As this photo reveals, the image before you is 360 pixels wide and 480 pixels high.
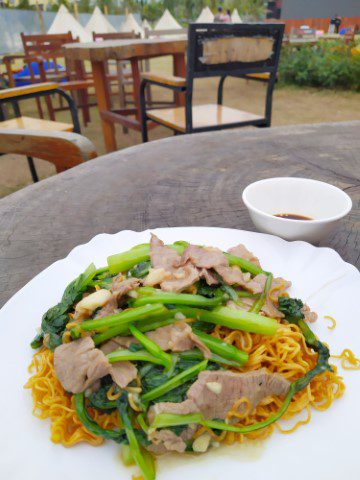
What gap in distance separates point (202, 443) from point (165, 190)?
142 centimetres

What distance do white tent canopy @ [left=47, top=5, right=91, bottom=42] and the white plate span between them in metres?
15.8

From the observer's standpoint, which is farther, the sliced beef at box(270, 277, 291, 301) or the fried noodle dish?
the sliced beef at box(270, 277, 291, 301)

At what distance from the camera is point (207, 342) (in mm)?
1100

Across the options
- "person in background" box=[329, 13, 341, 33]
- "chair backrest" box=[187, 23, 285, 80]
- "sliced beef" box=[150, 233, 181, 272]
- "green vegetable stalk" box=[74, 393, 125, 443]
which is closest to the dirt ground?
"chair backrest" box=[187, 23, 285, 80]

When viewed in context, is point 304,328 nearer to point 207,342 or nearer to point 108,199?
point 207,342

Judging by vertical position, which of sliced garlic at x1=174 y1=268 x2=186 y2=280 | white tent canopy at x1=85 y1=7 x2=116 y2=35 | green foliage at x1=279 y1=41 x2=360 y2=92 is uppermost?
sliced garlic at x1=174 y1=268 x2=186 y2=280

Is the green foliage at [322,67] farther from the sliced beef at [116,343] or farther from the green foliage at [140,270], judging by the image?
the sliced beef at [116,343]

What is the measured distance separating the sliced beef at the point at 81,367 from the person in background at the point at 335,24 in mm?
18077

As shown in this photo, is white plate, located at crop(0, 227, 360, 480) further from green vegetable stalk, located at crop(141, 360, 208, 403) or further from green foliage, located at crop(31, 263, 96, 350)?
green vegetable stalk, located at crop(141, 360, 208, 403)

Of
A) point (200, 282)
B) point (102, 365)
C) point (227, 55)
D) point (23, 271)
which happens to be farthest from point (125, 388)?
point (227, 55)

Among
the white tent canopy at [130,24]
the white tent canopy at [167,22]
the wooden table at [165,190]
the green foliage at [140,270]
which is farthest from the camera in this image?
the white tent canopy at [167,22]

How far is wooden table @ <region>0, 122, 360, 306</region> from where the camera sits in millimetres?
1661

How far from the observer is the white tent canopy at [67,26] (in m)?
14.6

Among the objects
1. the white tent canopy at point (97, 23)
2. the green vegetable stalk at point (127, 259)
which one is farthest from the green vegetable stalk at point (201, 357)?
the white tent canopy at point (97, 23)
